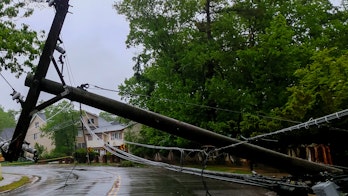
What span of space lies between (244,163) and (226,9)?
1305 centimetres

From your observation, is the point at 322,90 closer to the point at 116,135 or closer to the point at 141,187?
the point at 141,187

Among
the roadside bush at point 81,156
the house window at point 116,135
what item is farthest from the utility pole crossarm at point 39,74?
the house window at point 116,135

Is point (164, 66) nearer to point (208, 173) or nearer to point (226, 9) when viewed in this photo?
point (226, 9)

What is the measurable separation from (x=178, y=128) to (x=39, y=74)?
111 inches

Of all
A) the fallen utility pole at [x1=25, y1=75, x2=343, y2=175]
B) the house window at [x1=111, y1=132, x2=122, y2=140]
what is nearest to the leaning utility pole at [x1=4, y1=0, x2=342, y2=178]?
the fallen utility pole at [x1=25, y1=75, x2=343, y2=175]

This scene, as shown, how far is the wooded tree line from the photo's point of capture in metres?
28.2

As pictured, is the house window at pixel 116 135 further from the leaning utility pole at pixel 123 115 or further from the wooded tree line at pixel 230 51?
the leaning utility pole at pixel 123 115

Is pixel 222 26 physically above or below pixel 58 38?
above

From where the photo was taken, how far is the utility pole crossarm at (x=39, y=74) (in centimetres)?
816

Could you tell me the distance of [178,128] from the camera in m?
8.15

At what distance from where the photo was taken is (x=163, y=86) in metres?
35.2

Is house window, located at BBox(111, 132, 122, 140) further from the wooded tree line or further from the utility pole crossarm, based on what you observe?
the utility pole crossarm

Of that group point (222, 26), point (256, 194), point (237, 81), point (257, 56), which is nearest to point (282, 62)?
point (257, 56)

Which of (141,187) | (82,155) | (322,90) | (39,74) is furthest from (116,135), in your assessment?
(39,74)
